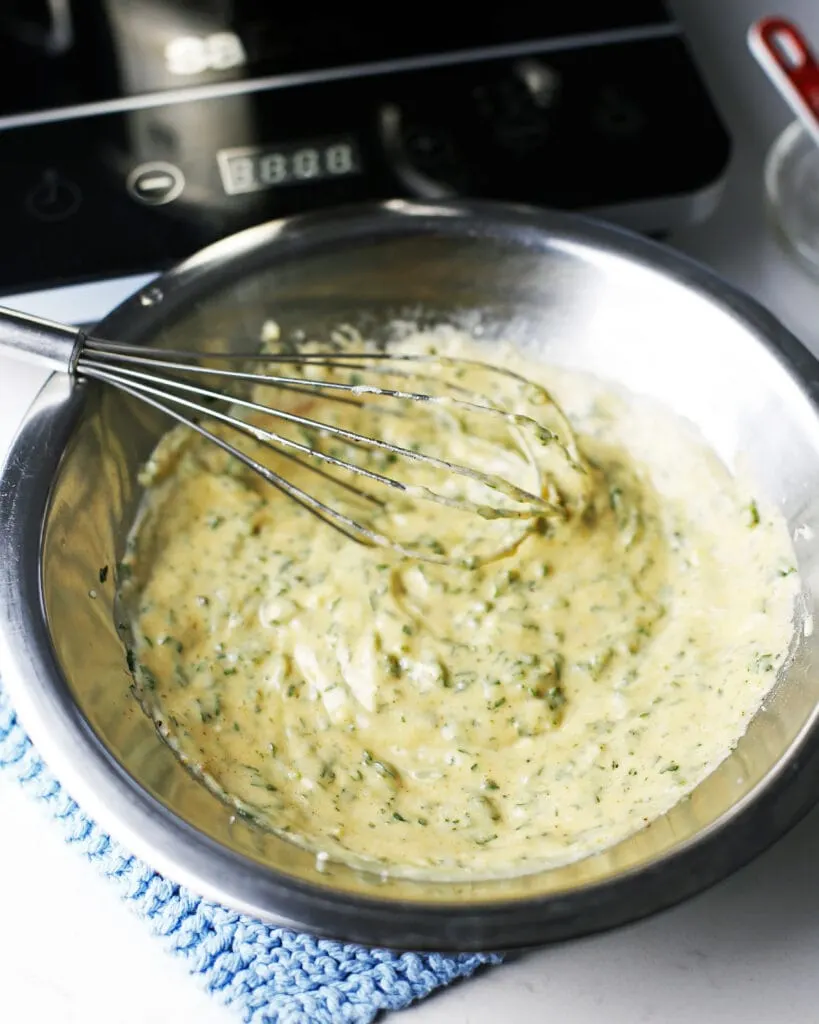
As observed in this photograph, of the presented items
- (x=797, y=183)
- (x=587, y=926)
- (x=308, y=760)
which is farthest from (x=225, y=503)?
(x=797, y=183)

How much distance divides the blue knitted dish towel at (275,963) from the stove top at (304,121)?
0.60 m

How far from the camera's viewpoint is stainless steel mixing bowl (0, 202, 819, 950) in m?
0.79

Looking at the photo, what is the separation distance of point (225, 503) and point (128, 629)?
0.53ft

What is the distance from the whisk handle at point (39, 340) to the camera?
962mm

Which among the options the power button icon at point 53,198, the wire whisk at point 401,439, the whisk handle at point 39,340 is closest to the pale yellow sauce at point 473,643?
the wire whisk at point 401,439

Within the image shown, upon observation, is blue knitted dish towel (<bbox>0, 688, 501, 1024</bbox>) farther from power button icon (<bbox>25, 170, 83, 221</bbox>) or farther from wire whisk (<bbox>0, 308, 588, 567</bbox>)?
power button icon (<bbox>25, 170, 83, 221</bbox>)

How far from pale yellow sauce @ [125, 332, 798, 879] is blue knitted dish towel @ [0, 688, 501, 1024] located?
0.07 meters

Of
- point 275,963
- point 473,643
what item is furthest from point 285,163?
point 275,963

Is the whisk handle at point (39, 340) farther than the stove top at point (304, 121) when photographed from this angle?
No

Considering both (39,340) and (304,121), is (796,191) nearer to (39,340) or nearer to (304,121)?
(304,121)

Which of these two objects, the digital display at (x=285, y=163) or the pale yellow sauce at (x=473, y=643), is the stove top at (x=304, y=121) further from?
the pale yellow sauce at (x=473, y=643)

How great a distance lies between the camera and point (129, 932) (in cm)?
91

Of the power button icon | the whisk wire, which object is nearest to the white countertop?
the whisk wire

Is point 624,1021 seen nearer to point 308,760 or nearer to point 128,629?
point 308,760
